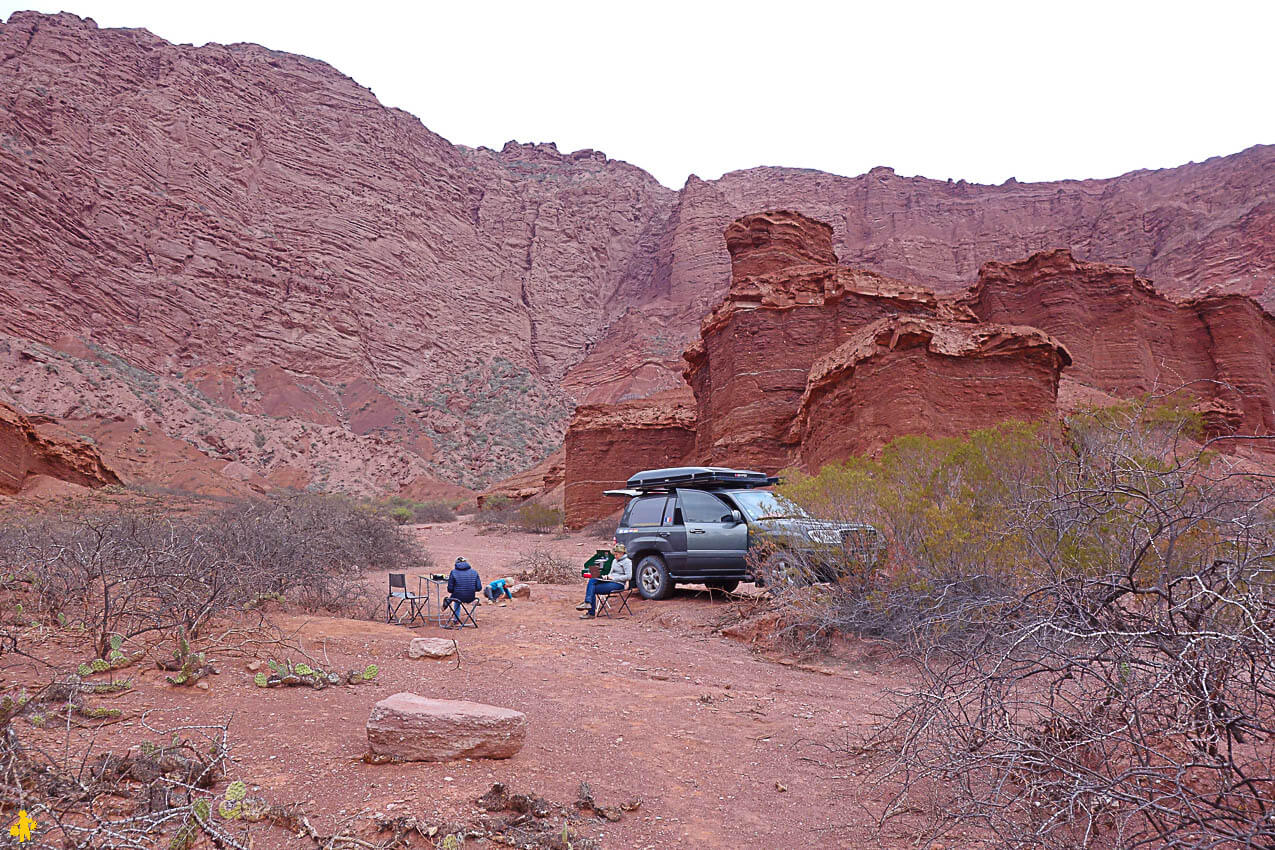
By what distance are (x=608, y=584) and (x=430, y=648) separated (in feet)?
11.3

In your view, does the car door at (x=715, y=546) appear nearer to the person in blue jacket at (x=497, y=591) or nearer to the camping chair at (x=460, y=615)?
the person in blue jacket at (x=497, y=591)

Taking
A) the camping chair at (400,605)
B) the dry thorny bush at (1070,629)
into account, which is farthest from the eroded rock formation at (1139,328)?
the camping chair at (400,605)

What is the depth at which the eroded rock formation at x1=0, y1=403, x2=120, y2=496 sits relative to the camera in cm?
2005

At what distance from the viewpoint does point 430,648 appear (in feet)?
20.4

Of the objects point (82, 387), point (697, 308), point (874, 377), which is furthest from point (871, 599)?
point (697, 308)

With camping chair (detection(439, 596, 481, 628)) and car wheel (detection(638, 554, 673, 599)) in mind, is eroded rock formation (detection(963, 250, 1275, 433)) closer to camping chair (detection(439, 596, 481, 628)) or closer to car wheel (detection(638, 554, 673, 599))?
car wheel (detection(638, 554, 673, 599))

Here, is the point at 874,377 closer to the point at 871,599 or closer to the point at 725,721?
the point at 871,599

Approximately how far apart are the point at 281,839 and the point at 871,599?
566cm

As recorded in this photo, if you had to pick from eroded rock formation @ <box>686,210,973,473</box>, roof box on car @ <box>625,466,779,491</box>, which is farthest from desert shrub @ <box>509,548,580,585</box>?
eroded rock formation @ <box>686,210,973,473</box>

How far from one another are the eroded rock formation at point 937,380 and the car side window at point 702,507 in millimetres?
7118

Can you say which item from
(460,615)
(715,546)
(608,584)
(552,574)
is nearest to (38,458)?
(552,574)

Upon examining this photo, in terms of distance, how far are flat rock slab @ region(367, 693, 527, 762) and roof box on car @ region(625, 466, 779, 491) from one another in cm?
706

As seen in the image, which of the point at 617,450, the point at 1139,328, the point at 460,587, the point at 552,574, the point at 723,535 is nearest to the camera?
the point at 460,587

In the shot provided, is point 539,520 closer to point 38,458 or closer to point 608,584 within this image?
Answer: point 38,458
